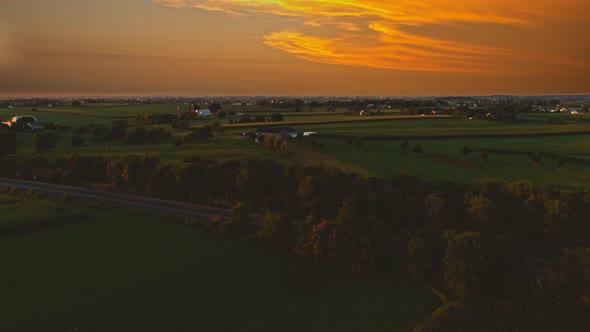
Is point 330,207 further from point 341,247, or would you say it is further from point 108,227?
point 108,227

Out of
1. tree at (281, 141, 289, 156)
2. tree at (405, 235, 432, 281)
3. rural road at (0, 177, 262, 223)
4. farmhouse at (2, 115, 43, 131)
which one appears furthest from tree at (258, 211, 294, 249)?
farmhouse at (2, 115, 43, 131)

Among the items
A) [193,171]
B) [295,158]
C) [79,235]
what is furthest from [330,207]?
[295,158]

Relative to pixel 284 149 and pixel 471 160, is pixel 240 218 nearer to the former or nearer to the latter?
pixel 284 149

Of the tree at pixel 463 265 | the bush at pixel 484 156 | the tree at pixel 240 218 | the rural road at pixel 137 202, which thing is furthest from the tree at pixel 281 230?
the bush at pixel 484 156

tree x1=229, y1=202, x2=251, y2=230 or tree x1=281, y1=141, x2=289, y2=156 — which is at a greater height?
tree x1=281, y1=141, x2=289, y2=156

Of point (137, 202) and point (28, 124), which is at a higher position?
point (28, 124)

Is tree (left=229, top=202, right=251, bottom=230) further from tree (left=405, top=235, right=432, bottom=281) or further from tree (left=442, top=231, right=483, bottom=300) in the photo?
tree (left=442, top=231, right=483, bottom=300)

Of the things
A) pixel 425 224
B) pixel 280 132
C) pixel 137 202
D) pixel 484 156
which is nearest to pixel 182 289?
pixel 425 224
